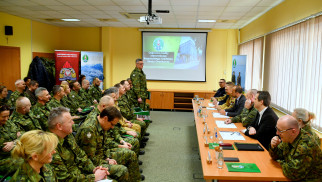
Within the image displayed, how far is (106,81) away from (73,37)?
91.8 inches

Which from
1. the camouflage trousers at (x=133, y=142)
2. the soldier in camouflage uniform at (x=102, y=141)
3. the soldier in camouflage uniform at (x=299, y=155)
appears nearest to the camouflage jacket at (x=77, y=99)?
the camouflage trousers at (x=133, y=142)

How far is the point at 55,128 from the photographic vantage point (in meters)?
2.35

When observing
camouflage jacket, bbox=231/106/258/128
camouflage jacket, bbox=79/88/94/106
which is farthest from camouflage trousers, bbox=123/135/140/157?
camouflage jacket, bbox=79/88/94/106

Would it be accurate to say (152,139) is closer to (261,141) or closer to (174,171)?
(174,171)

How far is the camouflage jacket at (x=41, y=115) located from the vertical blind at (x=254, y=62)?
5.41m

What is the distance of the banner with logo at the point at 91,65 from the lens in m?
9.23

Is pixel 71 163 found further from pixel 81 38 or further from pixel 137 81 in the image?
pixel 81 38

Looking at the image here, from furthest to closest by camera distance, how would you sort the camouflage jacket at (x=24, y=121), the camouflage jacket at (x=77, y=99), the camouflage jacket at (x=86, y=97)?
the camouflage jacket at (x=86, y=97) < the camouflage jacket at (x=77, y=99) < the camouflage jacket at (x=24, y=121)

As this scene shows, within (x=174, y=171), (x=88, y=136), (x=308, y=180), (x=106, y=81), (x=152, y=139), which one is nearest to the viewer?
(x=308, y=180)

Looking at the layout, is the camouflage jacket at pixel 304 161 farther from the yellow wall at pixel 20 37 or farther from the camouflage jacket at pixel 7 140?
the yellow wall at pixel 20 37

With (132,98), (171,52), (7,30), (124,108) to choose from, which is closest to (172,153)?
(124,108)

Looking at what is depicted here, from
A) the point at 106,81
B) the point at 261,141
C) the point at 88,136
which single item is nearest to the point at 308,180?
the point at 261,141

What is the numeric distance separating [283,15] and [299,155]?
3.99 metres

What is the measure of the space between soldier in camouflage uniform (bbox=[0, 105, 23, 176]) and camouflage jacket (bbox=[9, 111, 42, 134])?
0.18 meters
